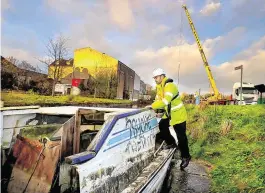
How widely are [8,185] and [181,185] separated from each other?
387 cm

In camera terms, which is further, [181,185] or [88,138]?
[181,185]

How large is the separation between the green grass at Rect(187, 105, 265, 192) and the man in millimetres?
1164

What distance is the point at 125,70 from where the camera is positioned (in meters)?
55.6

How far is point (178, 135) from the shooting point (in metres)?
6.69

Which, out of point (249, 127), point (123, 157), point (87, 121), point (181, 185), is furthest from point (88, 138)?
point (249, 127)

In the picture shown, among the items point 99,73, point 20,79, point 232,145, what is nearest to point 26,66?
point 20,79

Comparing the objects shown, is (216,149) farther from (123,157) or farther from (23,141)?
(23,141)

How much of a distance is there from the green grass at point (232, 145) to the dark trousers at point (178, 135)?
976mm

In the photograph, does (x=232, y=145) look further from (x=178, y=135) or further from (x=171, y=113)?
(x=171, y=113)

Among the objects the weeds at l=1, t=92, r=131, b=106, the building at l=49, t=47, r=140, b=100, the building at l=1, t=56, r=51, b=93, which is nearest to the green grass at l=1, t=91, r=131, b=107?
the weeds at l=1, t=92, r=131, b=106

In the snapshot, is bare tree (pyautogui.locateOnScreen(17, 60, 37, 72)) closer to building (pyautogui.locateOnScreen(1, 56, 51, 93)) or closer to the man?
building (pyautogui.locateOnScreen(1, 56, 51, 93))

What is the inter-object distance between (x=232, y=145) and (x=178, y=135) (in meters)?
3.31

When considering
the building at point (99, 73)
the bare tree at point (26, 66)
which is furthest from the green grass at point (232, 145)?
the building at point (99, 73)

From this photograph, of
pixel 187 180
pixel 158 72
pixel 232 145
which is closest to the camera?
pixel 158 72
